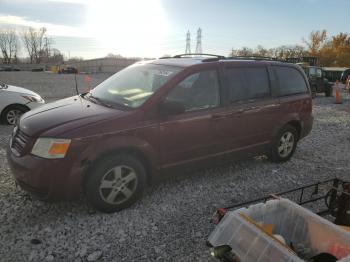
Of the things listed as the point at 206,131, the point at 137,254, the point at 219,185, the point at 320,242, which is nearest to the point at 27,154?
the point at 137,254

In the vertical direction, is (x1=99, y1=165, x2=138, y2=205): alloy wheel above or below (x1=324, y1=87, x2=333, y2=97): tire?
below

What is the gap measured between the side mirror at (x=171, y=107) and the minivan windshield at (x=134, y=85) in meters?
0.24

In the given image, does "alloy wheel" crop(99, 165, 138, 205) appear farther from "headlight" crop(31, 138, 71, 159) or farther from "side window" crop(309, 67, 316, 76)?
"side window" crop(309, 67, 316, 76)

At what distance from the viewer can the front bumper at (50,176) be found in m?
3.31

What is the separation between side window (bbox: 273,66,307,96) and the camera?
5.40 m

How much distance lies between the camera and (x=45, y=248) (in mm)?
3113

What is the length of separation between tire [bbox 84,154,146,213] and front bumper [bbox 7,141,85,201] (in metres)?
0.15

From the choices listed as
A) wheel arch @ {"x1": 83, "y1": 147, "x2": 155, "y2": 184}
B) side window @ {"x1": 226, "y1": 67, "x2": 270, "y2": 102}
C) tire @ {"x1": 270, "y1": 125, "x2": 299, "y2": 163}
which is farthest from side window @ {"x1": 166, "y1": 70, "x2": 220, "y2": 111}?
tire @ {"x1": 270, "y1": 125, "x2": 299, "y2": 163}

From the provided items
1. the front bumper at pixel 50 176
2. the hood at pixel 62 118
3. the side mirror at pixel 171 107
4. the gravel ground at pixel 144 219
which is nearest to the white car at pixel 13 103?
the gravel ground at pixel 144 219

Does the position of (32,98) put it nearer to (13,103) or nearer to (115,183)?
(13,103)

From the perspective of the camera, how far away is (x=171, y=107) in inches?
150

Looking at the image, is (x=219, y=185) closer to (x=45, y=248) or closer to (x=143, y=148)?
(x=143, y=148)

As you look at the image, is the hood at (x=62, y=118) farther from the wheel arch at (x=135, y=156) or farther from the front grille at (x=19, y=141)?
the wheel arch at (x=135, y=156)

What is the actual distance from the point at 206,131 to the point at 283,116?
1.77 metres
